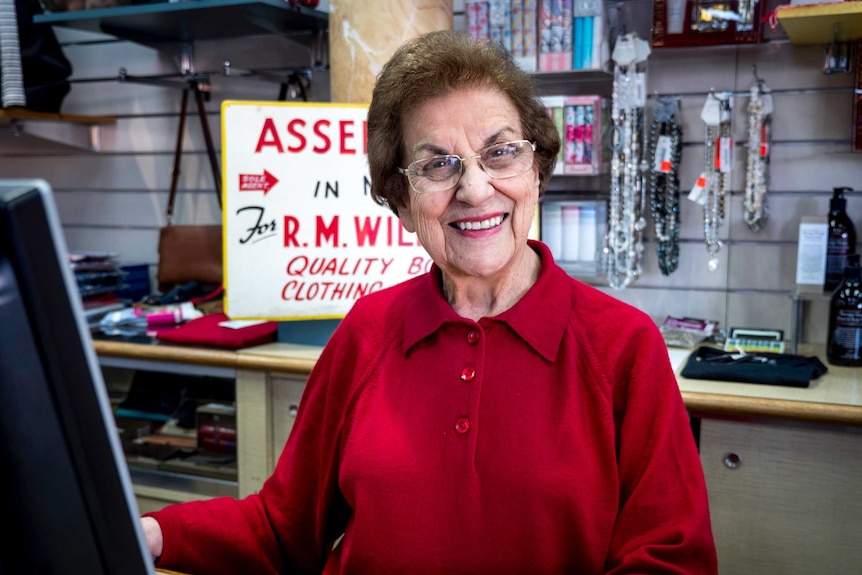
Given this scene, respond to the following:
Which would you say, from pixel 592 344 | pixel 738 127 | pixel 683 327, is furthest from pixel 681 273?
pixel 592 344

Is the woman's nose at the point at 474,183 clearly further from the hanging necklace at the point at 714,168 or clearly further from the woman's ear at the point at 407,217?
the hanging necklace at the point at 714,168

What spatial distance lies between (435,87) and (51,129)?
2.72 meters

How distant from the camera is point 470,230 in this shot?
1.36 meters

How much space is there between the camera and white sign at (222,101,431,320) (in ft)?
7.86

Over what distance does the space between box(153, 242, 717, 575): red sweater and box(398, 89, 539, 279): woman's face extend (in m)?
0.08

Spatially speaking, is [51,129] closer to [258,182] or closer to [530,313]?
[258,182]

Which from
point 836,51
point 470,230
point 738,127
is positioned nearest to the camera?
point 470,230

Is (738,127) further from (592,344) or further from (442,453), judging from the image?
(442,453)

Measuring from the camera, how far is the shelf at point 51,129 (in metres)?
3.27

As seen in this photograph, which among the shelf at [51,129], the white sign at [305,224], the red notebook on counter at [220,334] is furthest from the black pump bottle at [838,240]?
the shelf at [51,129]

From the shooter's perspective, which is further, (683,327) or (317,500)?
(683,327)

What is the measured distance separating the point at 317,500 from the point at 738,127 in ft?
6.32

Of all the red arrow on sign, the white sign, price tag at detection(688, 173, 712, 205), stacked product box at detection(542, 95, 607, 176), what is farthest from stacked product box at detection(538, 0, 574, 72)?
the red arrow on sign

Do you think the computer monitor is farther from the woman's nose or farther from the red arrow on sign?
the red arrow on sign
